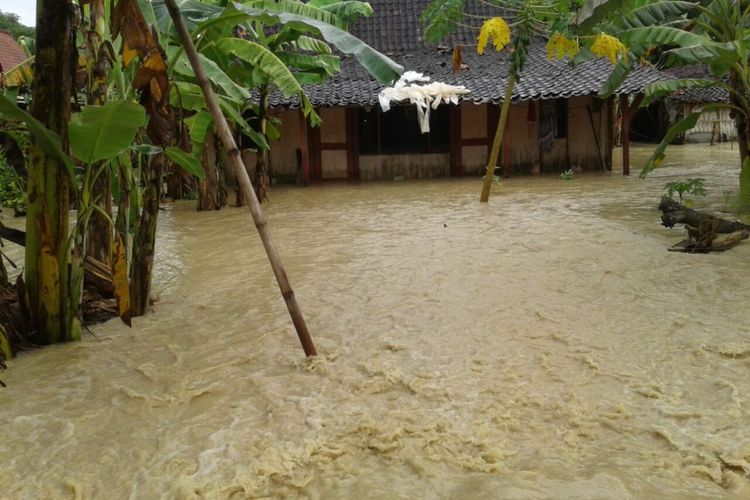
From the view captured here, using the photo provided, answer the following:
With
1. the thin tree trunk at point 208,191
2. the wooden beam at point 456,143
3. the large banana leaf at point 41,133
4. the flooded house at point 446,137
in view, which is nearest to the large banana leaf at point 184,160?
the large banana leaf at point 41,133

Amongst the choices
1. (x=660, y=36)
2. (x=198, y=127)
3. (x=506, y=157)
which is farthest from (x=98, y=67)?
(x=506, y=157)

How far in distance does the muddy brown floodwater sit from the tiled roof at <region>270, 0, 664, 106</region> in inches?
249

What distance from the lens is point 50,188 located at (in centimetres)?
325

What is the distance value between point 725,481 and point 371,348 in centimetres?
183

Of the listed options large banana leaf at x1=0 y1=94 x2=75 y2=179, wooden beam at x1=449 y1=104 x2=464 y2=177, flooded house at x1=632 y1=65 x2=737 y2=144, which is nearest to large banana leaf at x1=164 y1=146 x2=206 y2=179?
large banana leaf at x1=0 y1=94 x2=75 y2=179

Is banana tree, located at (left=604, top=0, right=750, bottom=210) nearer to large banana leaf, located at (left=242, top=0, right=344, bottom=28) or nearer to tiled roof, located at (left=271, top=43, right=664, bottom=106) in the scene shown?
large banana leaf, located at (left=242, top=0, right=344, bottom=28)

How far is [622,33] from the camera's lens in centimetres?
646

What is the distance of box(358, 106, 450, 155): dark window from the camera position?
12984 mm

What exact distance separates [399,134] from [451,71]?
65.8 inches

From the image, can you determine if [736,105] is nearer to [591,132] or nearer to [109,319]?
[591,132]

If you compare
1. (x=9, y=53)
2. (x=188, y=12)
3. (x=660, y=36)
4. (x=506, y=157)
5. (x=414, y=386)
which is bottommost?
(x=414, y=386)

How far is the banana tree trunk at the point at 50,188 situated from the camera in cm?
309

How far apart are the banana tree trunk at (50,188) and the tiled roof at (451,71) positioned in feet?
24.1

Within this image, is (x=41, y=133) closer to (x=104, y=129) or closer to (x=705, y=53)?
(x=104, y=129)
